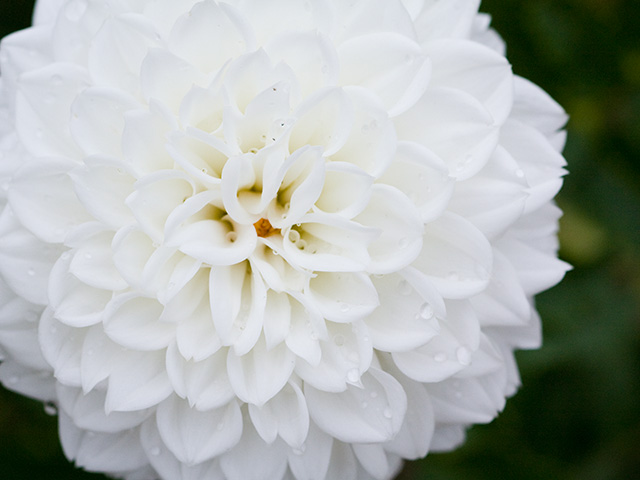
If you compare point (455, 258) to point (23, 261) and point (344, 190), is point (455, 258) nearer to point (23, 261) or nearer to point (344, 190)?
point (344, 190)

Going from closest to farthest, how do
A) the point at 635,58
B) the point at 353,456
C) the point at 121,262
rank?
the point at 121,262, the point at 353,456, the point at 635,58

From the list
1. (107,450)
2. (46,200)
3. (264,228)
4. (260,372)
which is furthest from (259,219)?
(107,450)

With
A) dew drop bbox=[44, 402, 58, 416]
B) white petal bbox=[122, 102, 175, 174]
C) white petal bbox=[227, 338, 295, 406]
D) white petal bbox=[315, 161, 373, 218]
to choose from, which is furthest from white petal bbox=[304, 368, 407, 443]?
dew drop bbox=[44, 402, 58, 416]

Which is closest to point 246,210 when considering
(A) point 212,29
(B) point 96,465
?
(A) point 212,29

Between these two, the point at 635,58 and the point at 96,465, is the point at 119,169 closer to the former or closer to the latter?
the point at 96,465

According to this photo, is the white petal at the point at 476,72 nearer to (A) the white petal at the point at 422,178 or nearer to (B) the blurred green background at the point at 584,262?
(A) the white petal at the point at 422,178

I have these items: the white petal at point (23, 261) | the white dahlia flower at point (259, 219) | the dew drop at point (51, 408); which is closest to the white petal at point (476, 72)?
the white dahlia flower at point (259, 219)

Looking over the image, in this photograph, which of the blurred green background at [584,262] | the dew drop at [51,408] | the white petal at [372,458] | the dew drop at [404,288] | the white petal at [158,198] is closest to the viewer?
the white petal at [158,198]
